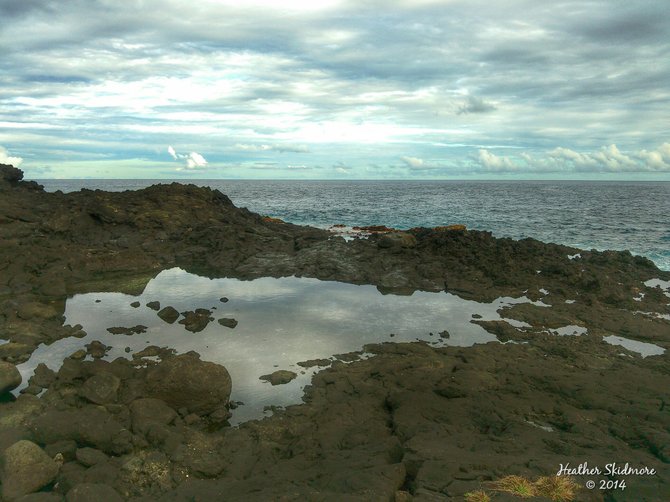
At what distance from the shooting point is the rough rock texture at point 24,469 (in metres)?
7.58

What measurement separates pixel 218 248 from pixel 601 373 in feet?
72.6

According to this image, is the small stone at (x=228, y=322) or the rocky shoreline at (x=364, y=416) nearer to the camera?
the rocky shoreline at (x=364, y=416)

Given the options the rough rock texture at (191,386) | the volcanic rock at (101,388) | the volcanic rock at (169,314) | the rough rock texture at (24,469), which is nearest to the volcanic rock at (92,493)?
the rough rock texture at (24,469)

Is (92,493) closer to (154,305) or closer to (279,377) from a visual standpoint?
(279,377)

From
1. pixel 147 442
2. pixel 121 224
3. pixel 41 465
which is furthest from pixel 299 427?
pixel 121 224

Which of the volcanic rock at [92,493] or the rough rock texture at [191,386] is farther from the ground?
the rough rock texture at [191,386]

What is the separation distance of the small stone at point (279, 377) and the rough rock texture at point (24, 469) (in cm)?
528

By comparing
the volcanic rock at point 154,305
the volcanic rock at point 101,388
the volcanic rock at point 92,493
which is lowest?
the volcanic rock at point 92,493

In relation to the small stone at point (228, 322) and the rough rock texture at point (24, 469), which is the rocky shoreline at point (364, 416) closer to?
the rough rock texture at point (24, 469)

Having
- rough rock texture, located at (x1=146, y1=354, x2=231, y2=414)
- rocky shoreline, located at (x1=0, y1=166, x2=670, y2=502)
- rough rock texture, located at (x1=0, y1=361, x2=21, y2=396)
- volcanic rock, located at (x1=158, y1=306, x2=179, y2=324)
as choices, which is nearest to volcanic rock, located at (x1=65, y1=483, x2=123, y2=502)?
rocky shoreline, located at (x1=0, y1=166, x2=670, y2=502)

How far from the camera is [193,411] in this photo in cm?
1054

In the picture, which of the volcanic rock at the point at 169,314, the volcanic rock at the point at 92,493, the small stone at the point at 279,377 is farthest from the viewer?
the volcanic rock at the point at 169,314

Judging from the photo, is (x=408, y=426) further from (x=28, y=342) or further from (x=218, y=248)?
(x=218, y=248)

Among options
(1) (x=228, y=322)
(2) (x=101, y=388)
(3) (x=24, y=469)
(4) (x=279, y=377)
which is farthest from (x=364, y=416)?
(1) (x=228, y=322)
